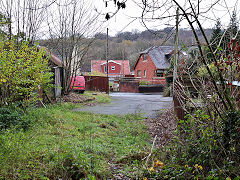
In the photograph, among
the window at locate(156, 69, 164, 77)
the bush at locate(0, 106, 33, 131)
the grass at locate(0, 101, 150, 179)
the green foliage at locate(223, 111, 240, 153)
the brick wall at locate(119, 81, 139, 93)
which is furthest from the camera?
the window at locate(156, 69, 164, 77)

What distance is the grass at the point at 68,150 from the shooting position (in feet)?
12.2

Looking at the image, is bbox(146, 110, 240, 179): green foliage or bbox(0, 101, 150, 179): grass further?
bbox(0, 101, 150, 179): grass

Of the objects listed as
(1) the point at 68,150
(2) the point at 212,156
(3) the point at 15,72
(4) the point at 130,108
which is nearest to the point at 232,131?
(2) the point at 212,156

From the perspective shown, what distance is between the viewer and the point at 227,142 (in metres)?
3.15

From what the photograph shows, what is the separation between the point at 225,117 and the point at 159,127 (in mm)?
4774

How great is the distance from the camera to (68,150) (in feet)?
14.4

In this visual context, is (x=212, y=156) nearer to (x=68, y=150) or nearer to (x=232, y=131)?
(x=232, y=131)

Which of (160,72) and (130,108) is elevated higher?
(160,72)

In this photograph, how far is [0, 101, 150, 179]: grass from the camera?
3.72 metres

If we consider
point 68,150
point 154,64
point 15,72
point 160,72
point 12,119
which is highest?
point 154,64

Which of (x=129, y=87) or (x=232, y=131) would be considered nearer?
(x=232, y=131)

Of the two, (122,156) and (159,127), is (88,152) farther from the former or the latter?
(159,127)

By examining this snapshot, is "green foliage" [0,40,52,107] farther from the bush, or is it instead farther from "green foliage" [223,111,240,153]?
"green foliage" [223,111,240,153]

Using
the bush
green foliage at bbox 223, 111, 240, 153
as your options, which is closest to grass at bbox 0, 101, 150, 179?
the bush
